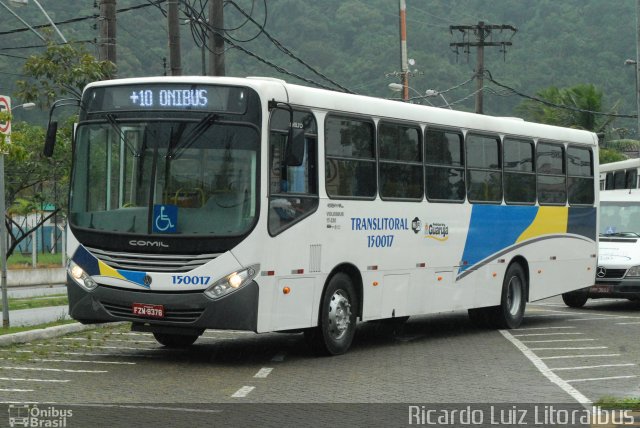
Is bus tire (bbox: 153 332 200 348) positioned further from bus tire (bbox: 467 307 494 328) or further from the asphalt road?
bus tire (bbox: 467 307 494 328)

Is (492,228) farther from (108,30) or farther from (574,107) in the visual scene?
(574,107)

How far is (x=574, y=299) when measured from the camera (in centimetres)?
2484

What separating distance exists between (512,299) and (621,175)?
526 inches

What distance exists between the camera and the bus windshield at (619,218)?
25.3 meters

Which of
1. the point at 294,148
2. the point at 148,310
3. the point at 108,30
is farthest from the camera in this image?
the point at 108,30

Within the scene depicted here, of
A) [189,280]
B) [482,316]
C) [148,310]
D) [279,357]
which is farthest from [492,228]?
[148,310]

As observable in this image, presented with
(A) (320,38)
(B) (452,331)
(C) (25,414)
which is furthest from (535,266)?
(A) (320,38)

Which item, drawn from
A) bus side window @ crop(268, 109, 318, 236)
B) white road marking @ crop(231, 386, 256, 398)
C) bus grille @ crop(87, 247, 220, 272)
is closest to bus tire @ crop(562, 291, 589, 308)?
bus side window @ crop(268, 109, 318, 236)

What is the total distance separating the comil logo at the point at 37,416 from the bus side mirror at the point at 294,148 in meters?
4.42

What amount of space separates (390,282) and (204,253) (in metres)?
3.53

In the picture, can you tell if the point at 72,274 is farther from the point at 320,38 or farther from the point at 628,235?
the point at 320,38

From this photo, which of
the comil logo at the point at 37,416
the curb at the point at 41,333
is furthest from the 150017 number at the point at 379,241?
the comil logo at the point at 37,416

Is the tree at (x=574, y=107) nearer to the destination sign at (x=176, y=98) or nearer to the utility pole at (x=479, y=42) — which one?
the utility pole at (x=479, y=42)

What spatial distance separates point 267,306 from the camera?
530 inches
